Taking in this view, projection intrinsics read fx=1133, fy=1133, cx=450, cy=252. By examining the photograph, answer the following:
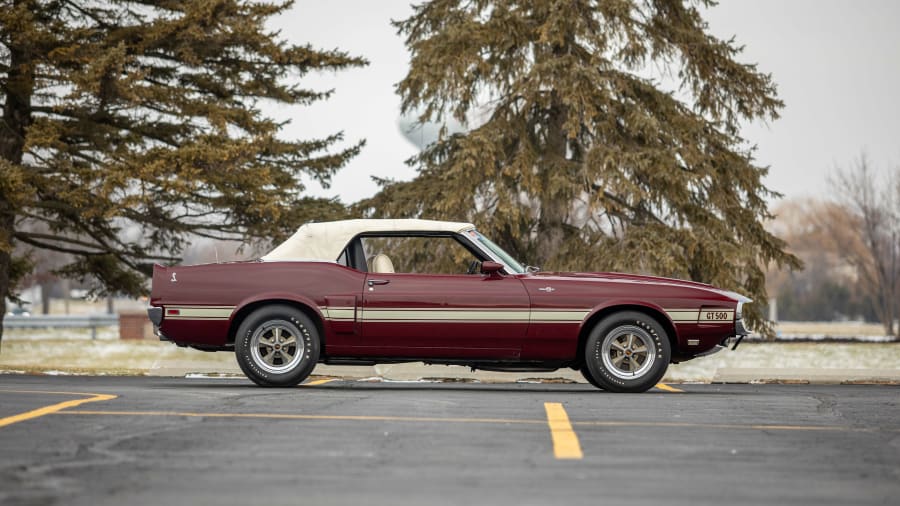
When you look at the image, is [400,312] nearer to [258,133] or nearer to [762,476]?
[762,476]

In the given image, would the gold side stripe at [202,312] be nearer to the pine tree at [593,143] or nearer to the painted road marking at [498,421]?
the painted road marking at [498,421]

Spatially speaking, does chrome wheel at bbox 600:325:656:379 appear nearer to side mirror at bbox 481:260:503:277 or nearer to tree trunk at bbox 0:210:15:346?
side mirror at bbox 481:260:503:277

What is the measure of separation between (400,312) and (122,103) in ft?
40.6

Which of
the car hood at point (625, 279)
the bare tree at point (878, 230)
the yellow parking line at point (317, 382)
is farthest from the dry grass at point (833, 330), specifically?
the car hood at point (625, 279)

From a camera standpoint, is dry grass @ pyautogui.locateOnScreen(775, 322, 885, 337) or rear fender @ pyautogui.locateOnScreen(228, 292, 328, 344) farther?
dry grass @ pyautogui.locateOnScreen(775, 322, 885, 337)

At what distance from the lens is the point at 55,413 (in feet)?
26.4

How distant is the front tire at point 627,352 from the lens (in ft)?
34.6

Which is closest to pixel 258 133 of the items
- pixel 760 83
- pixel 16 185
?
pixel 16 185

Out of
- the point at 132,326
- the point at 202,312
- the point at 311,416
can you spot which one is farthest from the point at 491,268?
the point at 132,326

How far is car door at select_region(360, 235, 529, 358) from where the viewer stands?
1051cm

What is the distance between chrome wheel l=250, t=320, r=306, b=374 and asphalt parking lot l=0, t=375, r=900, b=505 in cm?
75

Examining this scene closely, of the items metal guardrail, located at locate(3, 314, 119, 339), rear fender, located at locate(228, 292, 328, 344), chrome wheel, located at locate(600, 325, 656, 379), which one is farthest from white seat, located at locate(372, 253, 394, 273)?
metal guardrail, located at locate(3, 314, 119, 339)

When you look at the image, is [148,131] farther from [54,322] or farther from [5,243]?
[54,322]

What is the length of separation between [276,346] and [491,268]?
7.16ft
